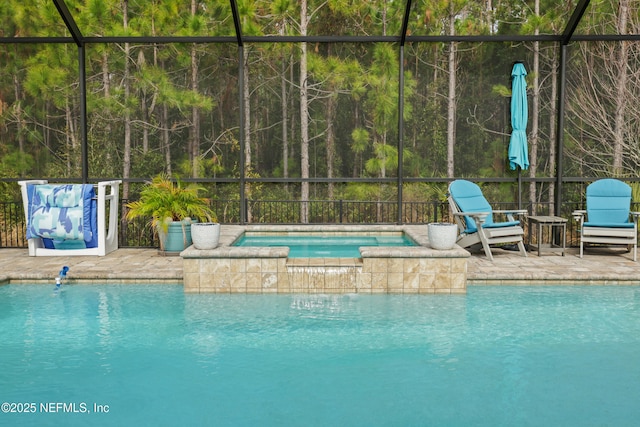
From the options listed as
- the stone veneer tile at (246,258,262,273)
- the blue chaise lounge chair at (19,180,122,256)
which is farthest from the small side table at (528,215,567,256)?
the blue chaise lounge chair at (19,180,122,256)

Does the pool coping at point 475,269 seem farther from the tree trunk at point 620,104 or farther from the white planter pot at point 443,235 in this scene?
the tree trunk at point 620,104

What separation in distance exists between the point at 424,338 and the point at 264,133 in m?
7.65

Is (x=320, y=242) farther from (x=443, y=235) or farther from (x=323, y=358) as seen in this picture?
(x=323, y=358)

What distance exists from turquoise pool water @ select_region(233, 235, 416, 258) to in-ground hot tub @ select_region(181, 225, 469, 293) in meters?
1.19

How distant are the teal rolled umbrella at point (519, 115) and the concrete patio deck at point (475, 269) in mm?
1689

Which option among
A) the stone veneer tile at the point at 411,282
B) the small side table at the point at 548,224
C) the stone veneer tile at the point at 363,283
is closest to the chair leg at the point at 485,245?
the small side table at the point at 548,224

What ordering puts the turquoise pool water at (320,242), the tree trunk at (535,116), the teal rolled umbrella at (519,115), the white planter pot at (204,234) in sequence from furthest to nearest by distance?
the tree trunk at (535,116)
the teal rolled umbrella at (519,115)
the turquoise pool water at (320,242)
the white planter pot at (204,234)

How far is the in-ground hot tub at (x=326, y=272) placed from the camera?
19.4 feet

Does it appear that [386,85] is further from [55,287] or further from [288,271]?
[55,287]

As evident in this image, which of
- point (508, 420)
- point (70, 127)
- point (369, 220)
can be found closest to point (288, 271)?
point (508, 420)

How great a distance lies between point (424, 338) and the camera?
179 inches

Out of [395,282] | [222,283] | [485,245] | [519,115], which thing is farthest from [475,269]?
[519,115]

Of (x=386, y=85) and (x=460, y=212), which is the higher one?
(x=386, y=85)

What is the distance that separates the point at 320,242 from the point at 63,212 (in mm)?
3151
